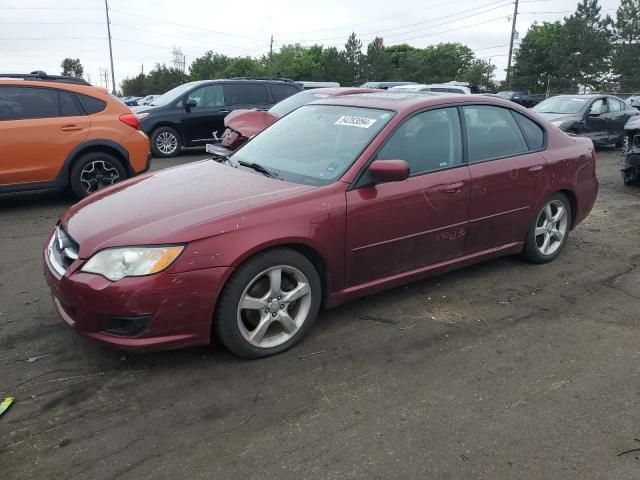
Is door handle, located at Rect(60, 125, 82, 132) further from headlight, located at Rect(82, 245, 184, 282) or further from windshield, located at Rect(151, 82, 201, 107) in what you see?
windshield, located at Rect(151, 82, 201, 107)

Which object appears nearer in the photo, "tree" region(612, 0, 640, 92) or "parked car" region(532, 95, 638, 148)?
"parked car" region(532, 95, 638, 148)

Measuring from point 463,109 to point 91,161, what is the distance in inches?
200

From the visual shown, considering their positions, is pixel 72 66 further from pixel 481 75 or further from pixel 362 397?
pixel 362 397

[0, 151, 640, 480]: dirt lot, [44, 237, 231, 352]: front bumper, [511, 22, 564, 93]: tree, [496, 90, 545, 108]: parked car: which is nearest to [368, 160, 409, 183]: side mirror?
[0, 151, 640, 480]: dirt lot

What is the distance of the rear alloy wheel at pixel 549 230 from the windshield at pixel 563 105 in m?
8.98

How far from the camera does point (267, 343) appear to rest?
3398 mm

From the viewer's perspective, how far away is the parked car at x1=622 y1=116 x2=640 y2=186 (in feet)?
27.4

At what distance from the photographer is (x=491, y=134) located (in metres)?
4.54

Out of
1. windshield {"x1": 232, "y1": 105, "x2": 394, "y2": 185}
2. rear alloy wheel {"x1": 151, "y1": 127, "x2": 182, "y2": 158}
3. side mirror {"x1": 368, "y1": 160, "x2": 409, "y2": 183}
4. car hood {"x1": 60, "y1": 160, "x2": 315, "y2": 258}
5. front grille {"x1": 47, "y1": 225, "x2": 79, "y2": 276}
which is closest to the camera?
car hood {"x1": 60, "y1": 160, "x2": 315, "y2": 258}

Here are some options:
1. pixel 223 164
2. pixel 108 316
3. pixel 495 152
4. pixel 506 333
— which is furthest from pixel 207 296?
pixel 495 152

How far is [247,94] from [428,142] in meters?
9.25

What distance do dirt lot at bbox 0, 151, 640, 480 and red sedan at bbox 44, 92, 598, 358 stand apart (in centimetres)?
27

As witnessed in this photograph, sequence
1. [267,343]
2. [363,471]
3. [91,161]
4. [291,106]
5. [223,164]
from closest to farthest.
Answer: [363,471]
[267,343]
[223,164]
[91,161]
[291,106]

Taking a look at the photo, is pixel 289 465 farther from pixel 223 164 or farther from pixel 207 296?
pixel 223 164
